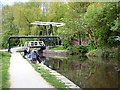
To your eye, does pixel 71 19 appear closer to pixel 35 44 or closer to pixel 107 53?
pixel 107 53

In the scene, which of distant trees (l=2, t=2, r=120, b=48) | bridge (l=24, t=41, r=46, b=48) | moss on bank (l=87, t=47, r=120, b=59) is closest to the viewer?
distant trees (l=2, t=2, r=120, b=48)

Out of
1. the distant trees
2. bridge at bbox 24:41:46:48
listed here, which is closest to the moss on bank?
the distant trees

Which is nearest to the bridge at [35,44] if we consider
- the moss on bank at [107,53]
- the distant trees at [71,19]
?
the distant trees at [71,19]

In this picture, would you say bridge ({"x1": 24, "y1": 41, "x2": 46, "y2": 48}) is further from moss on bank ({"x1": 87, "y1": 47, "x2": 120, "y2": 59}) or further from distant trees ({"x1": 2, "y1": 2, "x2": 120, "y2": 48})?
moss on bank ({"x1": 87, "y1": 47, "x2": 120, "y2": 59})

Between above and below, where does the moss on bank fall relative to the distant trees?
below

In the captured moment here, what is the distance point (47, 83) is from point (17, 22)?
29.6 metres

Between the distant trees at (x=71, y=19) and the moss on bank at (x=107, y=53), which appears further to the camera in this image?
the moss on bank at (x=107, y=53)

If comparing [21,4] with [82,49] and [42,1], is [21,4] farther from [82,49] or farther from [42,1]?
[82,49]

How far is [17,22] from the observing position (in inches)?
1454

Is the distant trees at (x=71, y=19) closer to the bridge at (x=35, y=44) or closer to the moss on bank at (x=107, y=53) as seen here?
the moss on bank at (x=107, y=53)

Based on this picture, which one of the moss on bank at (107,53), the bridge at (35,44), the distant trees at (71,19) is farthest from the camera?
the bridge at (35,44)

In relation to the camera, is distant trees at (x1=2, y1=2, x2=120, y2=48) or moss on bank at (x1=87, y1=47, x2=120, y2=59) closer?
distant trees at (x1=2, y1=2, x2=120, y2=48)

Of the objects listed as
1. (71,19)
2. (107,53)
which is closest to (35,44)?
(71,19)

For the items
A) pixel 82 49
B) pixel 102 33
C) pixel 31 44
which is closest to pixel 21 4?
pixel 31 44
